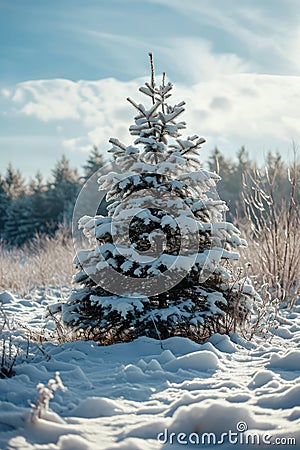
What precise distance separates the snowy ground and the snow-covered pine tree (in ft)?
0.90

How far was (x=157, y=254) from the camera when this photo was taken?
3852 millimetres

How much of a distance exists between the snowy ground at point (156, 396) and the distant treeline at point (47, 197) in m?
22.2

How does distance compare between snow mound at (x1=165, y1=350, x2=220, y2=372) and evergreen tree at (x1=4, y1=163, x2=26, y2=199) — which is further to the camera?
evergreen tree at (x1=4, y1=163, x2=26, y2=199)

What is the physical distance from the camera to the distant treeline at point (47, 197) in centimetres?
2709

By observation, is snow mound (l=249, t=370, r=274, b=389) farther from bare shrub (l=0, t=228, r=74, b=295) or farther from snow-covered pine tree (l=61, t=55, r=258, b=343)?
bare shrub (l=0, t=228, r=74, b=295)

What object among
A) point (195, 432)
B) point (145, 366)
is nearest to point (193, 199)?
point (145, 366)

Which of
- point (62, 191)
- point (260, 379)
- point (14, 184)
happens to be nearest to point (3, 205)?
point (14, 184)

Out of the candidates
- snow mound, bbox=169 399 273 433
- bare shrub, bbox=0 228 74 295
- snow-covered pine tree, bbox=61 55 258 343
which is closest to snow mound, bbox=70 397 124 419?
snow mound, bbox=169 399 273 433

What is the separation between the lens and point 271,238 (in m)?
6.88

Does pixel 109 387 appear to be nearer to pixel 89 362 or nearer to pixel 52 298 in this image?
pixel 89 362

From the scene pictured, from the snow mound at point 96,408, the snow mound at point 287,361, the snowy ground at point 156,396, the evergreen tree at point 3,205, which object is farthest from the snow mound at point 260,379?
the evergreen tree at point 3,205

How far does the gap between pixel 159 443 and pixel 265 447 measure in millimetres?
497

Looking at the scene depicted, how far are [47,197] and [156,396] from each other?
26366 mm

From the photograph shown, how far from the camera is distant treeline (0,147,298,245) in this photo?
27.1m
